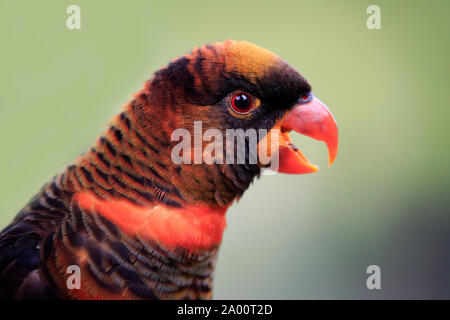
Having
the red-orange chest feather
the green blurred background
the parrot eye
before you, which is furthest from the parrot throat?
the green blurred background

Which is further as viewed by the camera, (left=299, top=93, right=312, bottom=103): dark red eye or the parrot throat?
(left=299, top=93, right=312, bottom=103): dark red eye

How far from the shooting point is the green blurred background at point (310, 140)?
8.76 feet

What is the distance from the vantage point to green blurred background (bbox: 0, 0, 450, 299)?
2.67m

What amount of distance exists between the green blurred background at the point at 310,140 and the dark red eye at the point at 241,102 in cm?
157

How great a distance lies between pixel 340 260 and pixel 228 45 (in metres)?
2.48

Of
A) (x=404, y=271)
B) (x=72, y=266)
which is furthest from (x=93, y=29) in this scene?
(x=404, y=271)

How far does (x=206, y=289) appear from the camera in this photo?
1498 millimetres

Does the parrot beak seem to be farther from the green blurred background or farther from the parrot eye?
the green blurred background

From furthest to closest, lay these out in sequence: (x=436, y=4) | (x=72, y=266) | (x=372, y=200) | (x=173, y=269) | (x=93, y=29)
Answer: (x=372, y=200)
(x=436, y=4)
(x=93, y=29)
(x=173, y=269)
(x=72, y=266)

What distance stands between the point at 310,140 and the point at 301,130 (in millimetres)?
1687

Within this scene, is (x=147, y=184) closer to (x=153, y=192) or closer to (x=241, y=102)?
(x=153, y=192)

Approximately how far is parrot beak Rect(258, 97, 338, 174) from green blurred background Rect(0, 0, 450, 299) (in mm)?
1597

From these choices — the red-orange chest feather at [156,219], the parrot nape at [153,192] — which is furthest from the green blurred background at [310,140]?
the red-orange chest feather at [156,219]
